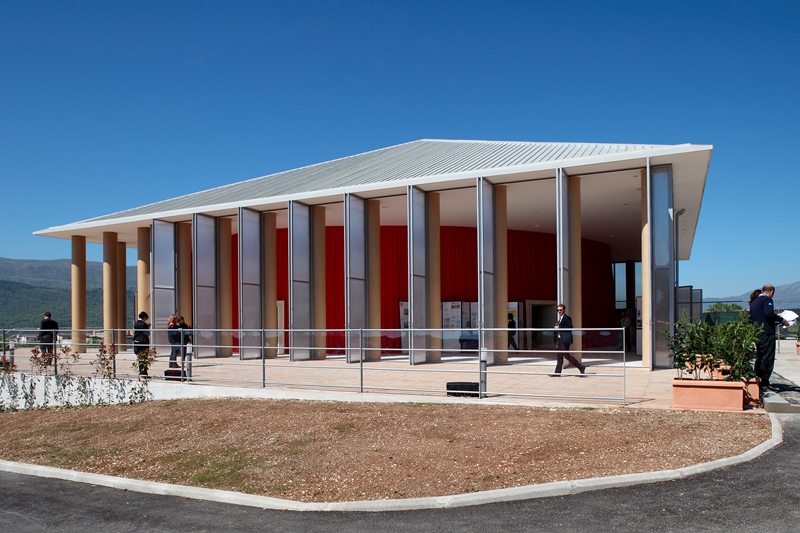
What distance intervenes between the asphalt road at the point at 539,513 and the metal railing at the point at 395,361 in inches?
163

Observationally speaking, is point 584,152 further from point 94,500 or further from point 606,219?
point 94,500

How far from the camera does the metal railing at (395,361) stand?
39.4 feet

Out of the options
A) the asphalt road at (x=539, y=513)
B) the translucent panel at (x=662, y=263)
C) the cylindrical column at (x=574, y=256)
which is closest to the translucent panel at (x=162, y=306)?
the cylindrical column at (x=574, y=256)

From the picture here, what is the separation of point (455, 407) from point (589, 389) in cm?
232

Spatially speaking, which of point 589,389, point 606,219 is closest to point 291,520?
point 589,389

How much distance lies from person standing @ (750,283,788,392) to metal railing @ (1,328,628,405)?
7.50ft

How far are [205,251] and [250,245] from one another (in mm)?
1899

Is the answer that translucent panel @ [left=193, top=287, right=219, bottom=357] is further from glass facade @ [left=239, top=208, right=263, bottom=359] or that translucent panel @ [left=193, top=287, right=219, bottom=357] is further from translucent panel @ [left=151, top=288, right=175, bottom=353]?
translucent panel @ [left=151, top=288, right=175, bottom=353]

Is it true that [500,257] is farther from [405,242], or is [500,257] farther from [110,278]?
[110,278]

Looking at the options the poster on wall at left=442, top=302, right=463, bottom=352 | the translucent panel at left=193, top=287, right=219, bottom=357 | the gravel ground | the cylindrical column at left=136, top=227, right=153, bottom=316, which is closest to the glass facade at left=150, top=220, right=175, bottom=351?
the translucent panel at left=193, top=287, right=219, bottom=357

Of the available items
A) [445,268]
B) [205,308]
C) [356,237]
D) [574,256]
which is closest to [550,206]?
[574,256]

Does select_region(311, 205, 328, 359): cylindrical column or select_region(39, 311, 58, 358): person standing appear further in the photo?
select_region(311, 205, 328, 359): cylindrical column

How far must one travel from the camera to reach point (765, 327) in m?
11.9

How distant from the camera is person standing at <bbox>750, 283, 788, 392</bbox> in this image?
11805 mm
